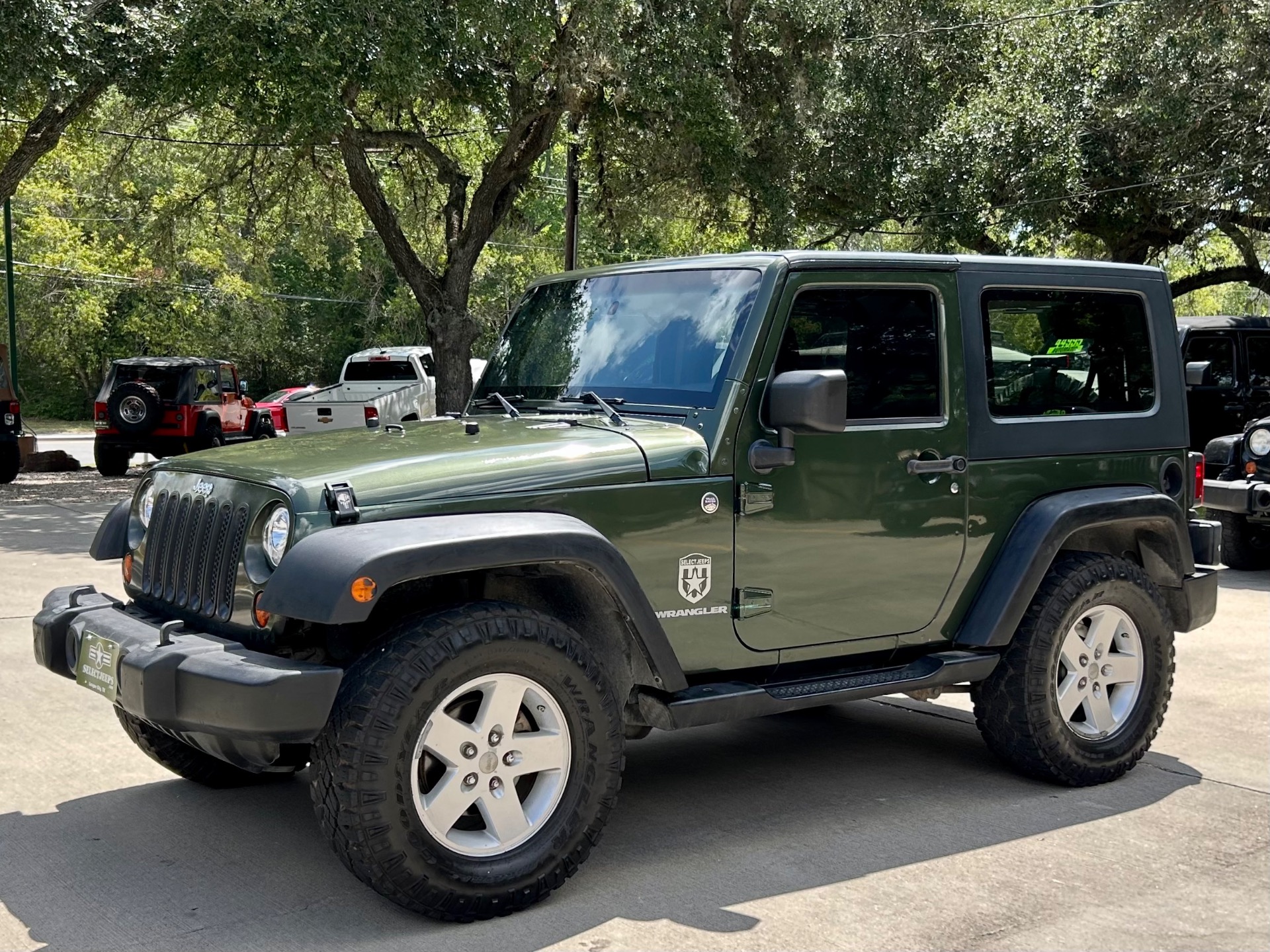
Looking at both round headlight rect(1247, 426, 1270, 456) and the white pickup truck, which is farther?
the white pickup truck

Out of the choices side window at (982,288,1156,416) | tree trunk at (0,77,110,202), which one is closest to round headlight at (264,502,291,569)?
side window at (982,288,1156,416)

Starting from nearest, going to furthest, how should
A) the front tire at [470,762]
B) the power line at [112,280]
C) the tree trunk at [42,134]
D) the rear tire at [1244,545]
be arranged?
the front tire at [470,762]
the rear tire at [1244,545]
the tree trunk at [42,134]
the power line at [112,280]

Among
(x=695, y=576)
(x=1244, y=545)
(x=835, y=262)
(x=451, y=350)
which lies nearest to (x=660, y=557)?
(x=695, y=576)

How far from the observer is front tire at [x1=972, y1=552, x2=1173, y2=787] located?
A: 17.1 feet

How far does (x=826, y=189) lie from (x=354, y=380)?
8.67 m

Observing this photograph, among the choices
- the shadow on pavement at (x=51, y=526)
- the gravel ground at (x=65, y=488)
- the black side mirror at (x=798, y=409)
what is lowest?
the shadow on pavement at (x=51, y=526)

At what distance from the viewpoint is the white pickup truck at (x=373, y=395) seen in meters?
19.9

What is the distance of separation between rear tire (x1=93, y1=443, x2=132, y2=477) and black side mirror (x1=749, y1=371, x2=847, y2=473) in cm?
1766

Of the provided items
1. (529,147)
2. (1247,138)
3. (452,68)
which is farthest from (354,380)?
(1247,138)

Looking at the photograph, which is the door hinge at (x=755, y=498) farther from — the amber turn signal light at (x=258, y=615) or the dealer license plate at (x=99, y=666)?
the dealer license plate at (x=99, y=666)

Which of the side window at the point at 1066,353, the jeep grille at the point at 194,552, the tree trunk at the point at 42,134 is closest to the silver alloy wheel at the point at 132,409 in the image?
the tree trunk at the point at 42,134

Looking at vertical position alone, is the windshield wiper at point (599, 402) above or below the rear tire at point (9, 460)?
above

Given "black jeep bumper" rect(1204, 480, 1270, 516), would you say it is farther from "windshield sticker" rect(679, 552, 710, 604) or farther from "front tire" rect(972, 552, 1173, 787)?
"windshield sticker" rect(679, 552, 710, 604)

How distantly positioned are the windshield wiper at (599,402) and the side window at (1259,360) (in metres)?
11.1
